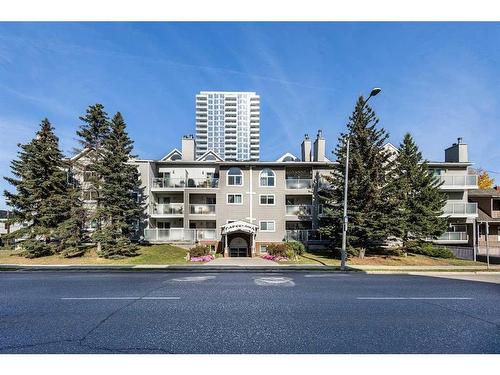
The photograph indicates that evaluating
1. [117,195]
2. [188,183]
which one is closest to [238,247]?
[188,183]

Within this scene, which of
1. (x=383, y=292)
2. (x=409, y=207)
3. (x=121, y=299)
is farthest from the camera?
(x=409, y=207)

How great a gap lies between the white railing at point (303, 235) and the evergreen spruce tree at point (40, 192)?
843 inches

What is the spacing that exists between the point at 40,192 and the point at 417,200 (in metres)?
34.9

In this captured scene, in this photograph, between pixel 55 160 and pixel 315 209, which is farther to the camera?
pixel 315 209

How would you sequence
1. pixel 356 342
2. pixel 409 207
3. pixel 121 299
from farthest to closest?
pixel 409 207 → pixel 121 299 → pixel 356 342

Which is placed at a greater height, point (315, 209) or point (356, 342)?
point (315, 209)

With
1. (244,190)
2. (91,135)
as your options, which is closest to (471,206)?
(244,190)

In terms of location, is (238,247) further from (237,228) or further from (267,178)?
(267,178)

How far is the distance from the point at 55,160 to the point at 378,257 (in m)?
31.0

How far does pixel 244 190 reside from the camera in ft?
99.9

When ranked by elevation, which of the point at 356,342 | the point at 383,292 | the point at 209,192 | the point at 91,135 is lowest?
the point at 383,292

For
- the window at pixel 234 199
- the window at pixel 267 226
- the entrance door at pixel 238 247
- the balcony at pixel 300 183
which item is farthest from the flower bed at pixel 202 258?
the balcony at pixel 300 183

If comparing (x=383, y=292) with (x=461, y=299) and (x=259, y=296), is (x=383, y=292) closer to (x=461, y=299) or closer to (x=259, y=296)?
(x=461, y=299)

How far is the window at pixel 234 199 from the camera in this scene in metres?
30.4
